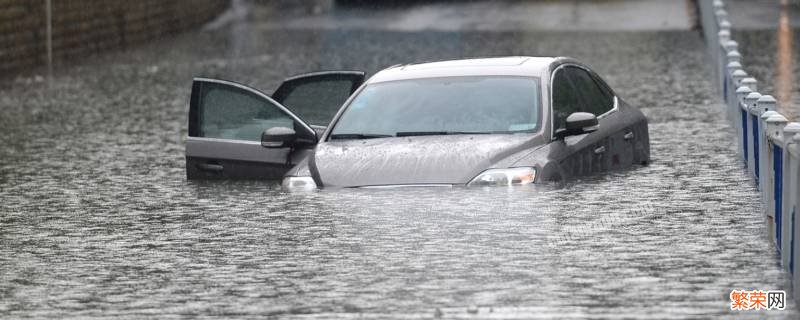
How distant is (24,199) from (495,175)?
3.99m

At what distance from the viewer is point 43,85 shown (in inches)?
1077

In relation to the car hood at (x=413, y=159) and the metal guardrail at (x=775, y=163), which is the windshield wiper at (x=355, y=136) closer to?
the car hood at (x=413, y=159)

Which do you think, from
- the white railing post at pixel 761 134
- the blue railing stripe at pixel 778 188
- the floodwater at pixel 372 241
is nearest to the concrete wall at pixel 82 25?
the floodwater at pixel 372 241

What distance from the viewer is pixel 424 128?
12656 mm

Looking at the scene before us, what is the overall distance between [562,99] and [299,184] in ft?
6.69

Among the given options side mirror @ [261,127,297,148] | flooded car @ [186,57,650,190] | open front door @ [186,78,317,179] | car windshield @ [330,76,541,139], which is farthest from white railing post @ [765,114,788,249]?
open front door @ [186,78,317,179]

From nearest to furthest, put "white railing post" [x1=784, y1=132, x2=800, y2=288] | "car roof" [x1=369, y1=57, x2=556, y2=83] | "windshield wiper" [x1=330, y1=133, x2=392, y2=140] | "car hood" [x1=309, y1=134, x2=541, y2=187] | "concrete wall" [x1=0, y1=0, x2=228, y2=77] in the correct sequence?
"white railing post" [x1=784, y1=132, x2=800, y2=288], "car hood" [x1=309, y1=134, x2=541, y2=187], "windshield wiper" [x1=330, y1=133, x2=392, y2=140], "car roof" [x1=369, y1=57, x2=556, y2=83], "concrete wall" [x1=0, y1=0, x2=228, y2=77]

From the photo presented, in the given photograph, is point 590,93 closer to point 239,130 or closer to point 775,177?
point 239,130

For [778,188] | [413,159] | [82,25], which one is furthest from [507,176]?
[82,25]

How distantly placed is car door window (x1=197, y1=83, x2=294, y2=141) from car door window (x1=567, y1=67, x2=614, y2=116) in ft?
7.35

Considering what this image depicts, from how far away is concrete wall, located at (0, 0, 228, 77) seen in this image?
29.6m

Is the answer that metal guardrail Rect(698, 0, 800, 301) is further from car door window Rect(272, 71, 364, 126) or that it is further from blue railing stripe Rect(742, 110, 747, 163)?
car door window Rect(272, 71, 364, 126)

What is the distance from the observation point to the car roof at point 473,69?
13266mm

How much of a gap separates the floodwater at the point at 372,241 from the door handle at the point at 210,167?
0.43 feet
